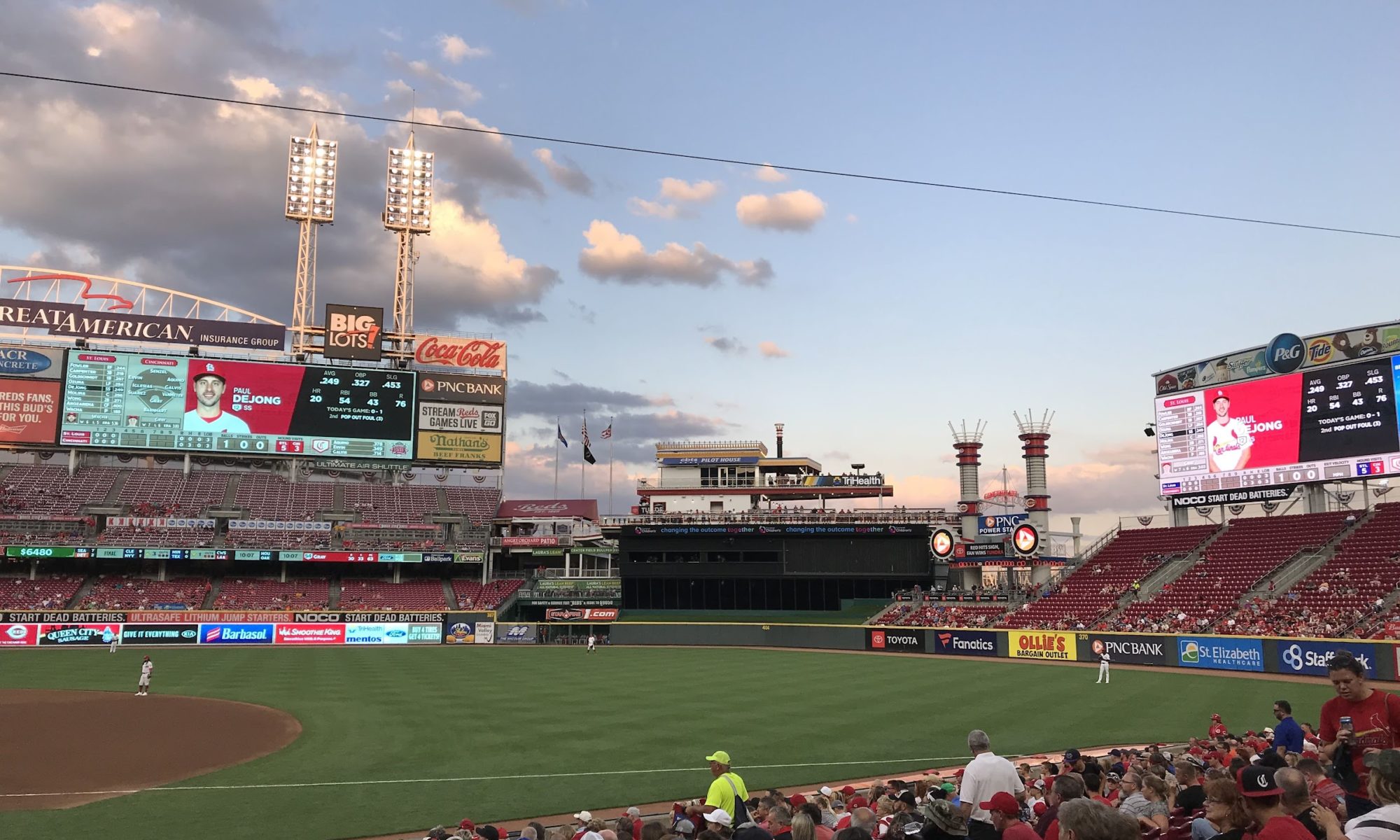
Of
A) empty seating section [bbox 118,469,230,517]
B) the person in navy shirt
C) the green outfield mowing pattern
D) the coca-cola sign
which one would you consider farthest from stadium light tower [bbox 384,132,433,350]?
the person in navy shirt

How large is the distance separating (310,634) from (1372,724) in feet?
188

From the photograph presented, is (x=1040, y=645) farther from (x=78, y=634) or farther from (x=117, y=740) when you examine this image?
(x=78, y=634)

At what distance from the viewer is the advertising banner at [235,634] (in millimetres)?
53969

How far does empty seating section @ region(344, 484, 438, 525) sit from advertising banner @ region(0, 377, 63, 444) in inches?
815

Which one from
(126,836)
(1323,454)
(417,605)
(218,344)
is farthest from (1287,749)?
(218,344)

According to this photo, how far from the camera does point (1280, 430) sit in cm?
4344

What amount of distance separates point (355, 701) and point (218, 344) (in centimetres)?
4962

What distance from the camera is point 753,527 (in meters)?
66.2

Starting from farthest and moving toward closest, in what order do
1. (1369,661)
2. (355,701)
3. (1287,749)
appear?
(1369,661)
(355,701)
(1287,749)

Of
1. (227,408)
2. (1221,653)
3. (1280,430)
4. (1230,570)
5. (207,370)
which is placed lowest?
(1221,653)

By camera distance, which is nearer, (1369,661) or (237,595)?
(1369,661)

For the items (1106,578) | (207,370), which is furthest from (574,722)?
(207,370)

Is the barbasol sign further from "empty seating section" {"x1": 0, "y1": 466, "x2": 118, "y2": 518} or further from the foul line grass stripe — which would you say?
"empty seating section" {"x1": 0, "y1": 466, "x2": 118, "y2": 518}

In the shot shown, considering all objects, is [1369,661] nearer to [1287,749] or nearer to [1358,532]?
[1358,532]
